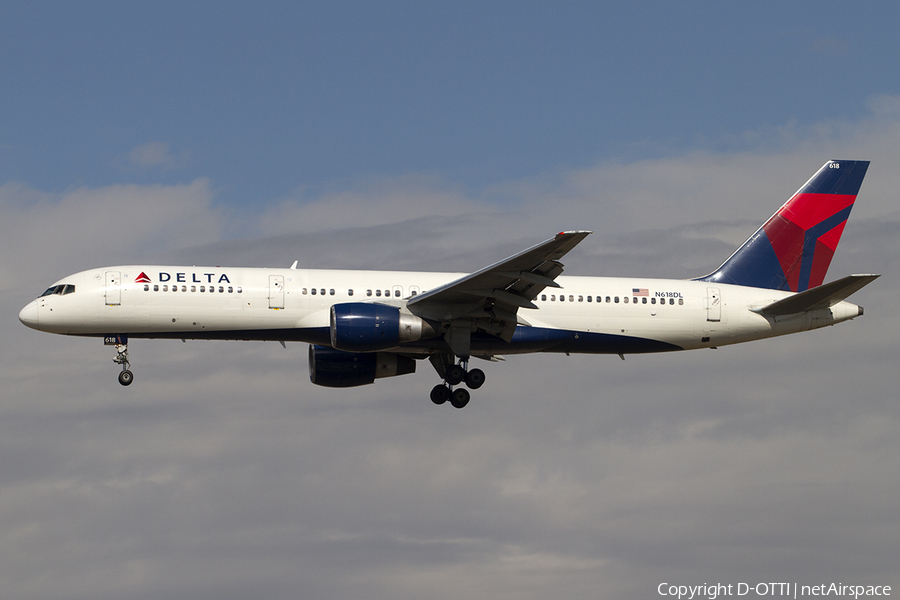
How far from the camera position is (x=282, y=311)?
38.9m

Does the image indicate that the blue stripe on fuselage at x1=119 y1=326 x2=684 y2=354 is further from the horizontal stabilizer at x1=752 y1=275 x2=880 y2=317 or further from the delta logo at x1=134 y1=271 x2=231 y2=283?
the horizontal stabilizer at x1=752 y1=275 x2=880 y2=317

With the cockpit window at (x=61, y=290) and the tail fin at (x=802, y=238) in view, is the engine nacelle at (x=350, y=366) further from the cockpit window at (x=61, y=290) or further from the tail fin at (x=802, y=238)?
the tail fin at (x=802, y=238)

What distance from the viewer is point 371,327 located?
37.5m

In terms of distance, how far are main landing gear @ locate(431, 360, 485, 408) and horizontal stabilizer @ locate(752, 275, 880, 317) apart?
1102 cm

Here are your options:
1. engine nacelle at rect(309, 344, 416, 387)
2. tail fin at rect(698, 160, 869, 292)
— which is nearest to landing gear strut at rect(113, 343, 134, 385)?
engine nacelle at rect(309, 344, 416, 387)

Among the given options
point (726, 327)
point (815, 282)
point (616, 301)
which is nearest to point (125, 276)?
point (616, 301)

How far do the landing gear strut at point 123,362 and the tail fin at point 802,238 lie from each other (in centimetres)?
2236

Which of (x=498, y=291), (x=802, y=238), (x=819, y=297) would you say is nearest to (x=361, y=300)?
(x=498, y=291)

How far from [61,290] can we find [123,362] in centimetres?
329

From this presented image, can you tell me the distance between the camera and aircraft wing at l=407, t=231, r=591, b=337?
3569 cm

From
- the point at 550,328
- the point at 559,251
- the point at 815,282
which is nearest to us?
the point at 559,251

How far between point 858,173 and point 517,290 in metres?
18.4

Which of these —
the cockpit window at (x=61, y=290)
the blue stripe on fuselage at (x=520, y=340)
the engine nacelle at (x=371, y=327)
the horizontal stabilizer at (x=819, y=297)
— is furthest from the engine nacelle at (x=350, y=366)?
the horizontal stabilizer at (x=819, y=297)

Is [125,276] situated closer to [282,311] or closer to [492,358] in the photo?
[282,311]
